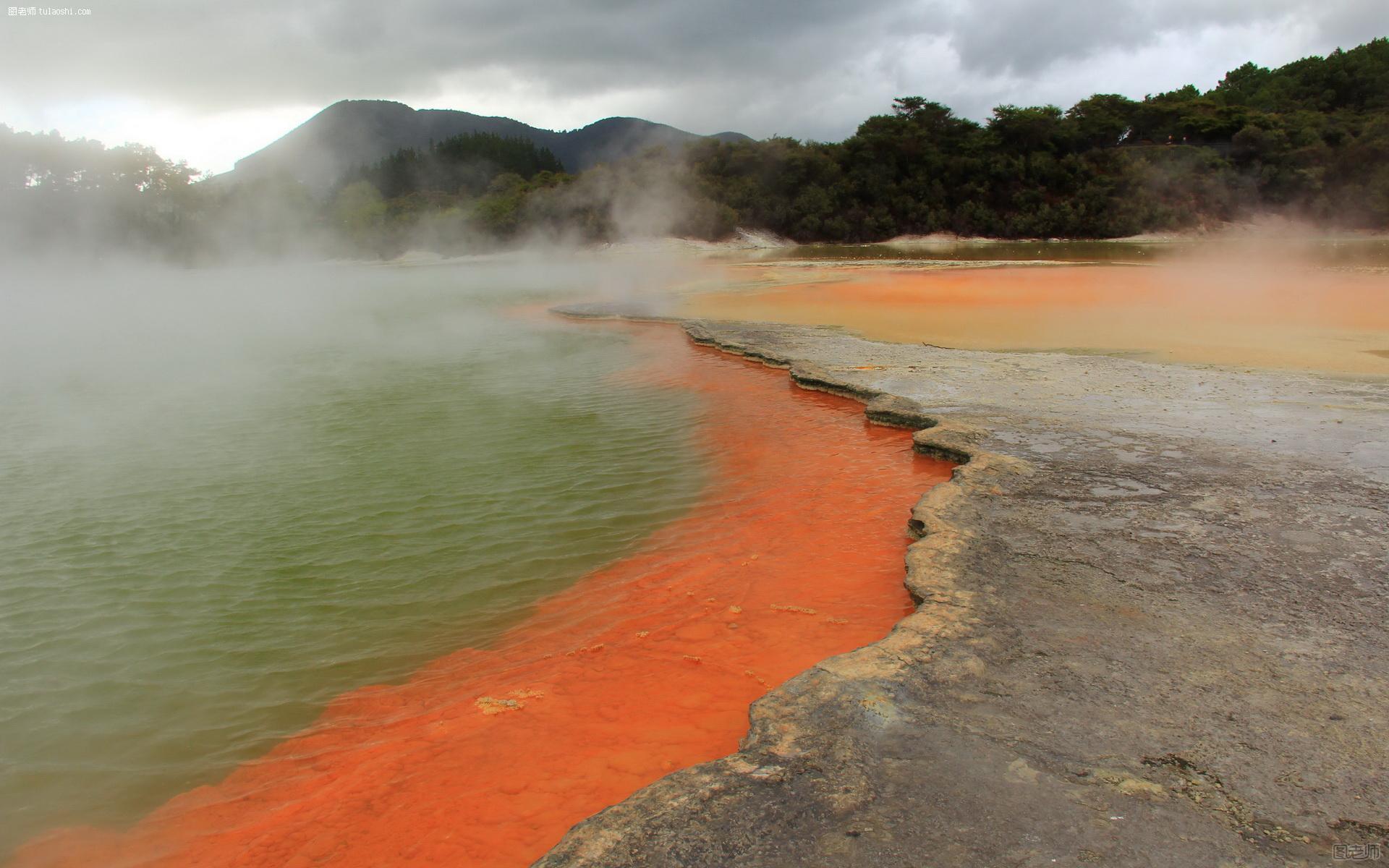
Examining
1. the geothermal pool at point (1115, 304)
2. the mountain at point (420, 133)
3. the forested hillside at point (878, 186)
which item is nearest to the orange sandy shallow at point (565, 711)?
the geothermal pool at point (1115, 304)

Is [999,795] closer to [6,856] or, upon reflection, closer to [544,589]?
[544,589]

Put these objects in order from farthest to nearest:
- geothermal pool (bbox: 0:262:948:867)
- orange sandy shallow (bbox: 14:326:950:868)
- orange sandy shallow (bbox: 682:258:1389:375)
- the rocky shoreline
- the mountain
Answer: the mountain, orange sandy shallow (bbox: 682:258:1389:375), geothermal pool (bbox: 0:262:948:867), orange sandy shallow (bbox: 14:326:950:868), the rocky shoreline

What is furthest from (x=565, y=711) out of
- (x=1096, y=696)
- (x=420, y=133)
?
(x=420, y=133)

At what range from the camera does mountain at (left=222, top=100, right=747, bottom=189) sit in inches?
2979

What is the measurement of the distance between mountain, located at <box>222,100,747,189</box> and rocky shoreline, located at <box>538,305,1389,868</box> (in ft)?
229

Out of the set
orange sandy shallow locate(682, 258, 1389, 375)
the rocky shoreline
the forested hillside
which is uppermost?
the forested hillside

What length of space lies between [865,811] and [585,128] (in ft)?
376

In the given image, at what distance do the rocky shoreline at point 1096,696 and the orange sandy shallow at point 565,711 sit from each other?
38 cm

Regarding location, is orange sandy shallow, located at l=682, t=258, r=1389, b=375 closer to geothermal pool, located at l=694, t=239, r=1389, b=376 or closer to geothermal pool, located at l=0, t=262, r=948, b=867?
geothermal pool, located at l=694, t=239, r=1389, b=376

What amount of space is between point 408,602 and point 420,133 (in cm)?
11038

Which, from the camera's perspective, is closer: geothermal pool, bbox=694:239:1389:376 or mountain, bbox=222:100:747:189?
geothermal pool, bbox=694:239:1389:376

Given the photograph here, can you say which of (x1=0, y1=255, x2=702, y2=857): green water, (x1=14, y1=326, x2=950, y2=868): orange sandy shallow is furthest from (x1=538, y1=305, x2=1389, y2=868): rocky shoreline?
(x1=0, y1=255, x2=702, y2=857): green water

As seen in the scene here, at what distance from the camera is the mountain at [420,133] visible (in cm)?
7566

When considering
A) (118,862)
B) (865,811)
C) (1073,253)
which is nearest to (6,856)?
(118,862)
